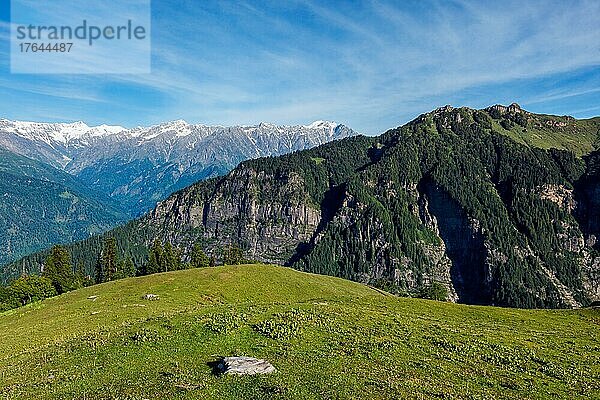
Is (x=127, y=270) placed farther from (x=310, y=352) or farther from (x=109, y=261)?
(x=310, y=352)

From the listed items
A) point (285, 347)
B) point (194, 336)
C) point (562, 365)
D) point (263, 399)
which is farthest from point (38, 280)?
point (562, 365)

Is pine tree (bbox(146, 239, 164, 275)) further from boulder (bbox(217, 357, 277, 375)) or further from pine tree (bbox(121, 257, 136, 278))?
boulder (bbox(217, 357, 277, 375))

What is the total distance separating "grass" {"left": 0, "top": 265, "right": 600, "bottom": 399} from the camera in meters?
25.4

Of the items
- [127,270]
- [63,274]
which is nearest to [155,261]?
[127,270]

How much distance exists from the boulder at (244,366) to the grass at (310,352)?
0.78m

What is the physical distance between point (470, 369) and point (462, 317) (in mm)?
27380

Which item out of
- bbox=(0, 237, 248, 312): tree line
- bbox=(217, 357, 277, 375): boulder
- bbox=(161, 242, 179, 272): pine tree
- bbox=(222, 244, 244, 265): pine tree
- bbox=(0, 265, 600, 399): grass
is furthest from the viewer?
bbox=(222, 244, 244, 265): pine tree

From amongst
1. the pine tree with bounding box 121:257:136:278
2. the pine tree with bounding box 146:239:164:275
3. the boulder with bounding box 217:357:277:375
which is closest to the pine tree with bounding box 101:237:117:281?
the pine tree with bounding box 121:257:136:278

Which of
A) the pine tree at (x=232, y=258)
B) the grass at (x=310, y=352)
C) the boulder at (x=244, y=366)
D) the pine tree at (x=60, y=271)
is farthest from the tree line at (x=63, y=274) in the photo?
the boulder at (x=244, y=366)

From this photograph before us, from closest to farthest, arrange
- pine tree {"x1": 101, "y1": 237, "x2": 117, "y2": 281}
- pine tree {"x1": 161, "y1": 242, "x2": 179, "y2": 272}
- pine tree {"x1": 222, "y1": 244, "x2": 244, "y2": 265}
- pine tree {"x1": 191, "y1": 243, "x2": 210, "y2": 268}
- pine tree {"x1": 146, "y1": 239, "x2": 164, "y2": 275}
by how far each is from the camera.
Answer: pine tree {"x1": 101, "y1": 237, "x2": 117, "y2": 281}, pine tree {"x1": 146, "y1": 239, "x2": 164, "y2": 275}, pine tree {"x1": 161, "y1": 242, "x2": 179, "y2": 272}, pine tree {"x1": 191, "y1": 243, "x2": 210, "y2": 268}, pine tree {"x1": 222, "y1": 244, "x2": 244, "y2": 265}

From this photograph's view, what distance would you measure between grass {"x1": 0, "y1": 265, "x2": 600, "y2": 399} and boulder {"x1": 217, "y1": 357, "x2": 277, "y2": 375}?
78 centimetres

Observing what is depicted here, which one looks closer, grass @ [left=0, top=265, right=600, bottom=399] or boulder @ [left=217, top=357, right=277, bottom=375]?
grass @ [left=0, top=265, right=600, bottom=399]

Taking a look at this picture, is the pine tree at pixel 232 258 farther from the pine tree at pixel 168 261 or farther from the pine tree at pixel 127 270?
the pine tree at pixel 127 270

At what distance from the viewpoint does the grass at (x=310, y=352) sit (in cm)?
→ 2541
